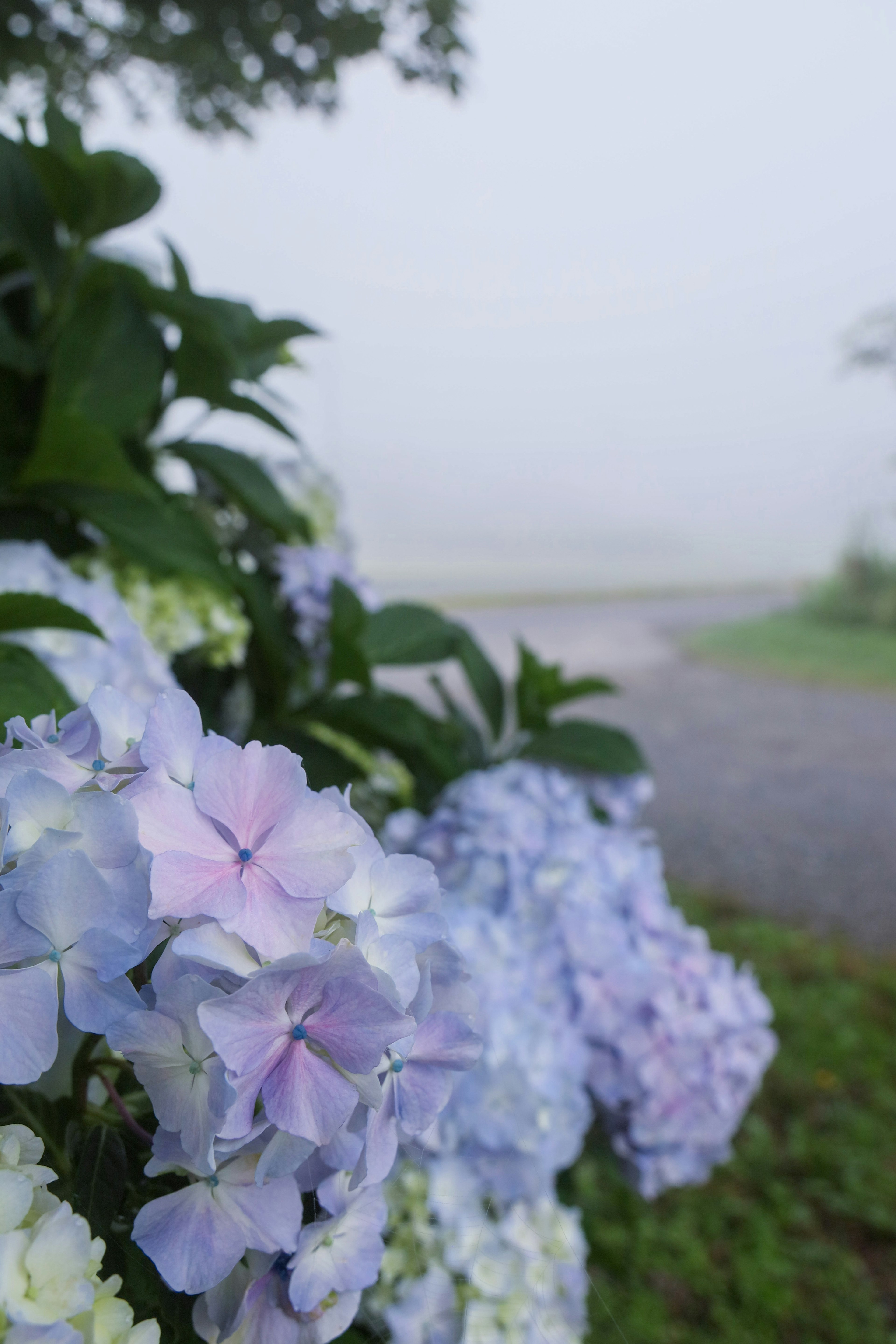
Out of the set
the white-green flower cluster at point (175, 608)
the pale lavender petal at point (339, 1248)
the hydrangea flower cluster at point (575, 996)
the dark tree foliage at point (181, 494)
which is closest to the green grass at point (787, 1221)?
the hydrangea flower cluster at point (575, 996)

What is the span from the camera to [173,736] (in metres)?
0.23

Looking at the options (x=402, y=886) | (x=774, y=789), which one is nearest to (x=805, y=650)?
(x=774, y=789)

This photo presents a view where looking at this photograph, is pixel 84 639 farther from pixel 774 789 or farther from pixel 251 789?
pixel 774 789

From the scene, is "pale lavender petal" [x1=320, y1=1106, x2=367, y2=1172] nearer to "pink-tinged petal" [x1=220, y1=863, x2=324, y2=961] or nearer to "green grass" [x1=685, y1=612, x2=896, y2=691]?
"pink-tinged petal" [x1=220, y1=863, x2=324, y2=961]

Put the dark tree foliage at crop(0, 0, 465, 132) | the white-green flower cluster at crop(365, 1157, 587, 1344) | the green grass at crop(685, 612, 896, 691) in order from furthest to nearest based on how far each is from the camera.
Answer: the green grass at crop(685, 612, 896, 691)
the dark tree foliage at crop(0, 0, 465, 132)
the white-green flower cluster at crop(365, 1157, 587, 1344)

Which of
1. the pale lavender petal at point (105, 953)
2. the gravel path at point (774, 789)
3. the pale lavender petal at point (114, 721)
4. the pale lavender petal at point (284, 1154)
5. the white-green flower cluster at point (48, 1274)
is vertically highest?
the pale lavender petal at point (114, 721)

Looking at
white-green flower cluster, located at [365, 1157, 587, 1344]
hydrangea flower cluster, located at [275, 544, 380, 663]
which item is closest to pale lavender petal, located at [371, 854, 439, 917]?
white-green flower cluster, located at [365, 1157, 587, 1344]

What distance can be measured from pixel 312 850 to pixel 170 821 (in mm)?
33

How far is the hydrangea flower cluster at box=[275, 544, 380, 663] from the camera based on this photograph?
81cm

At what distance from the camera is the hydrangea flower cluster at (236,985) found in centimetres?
19

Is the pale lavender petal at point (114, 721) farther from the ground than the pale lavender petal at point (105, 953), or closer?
farther from the ground

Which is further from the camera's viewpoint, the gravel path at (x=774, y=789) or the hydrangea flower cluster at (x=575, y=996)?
the gravel path at (x=774, y=789)

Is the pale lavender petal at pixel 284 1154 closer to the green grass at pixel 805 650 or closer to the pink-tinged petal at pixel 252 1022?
the pink-tinged petal at pixel 252 1022

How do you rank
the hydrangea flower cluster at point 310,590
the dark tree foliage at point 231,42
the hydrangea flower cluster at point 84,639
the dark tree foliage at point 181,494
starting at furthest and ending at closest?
1. the dark tree foliage at point 231,42
2. the hydrangea flower cluster at point 310,590
3. the dark tree foliage at point 181,494
4. the hydrangea flower cluster at point 84,639
